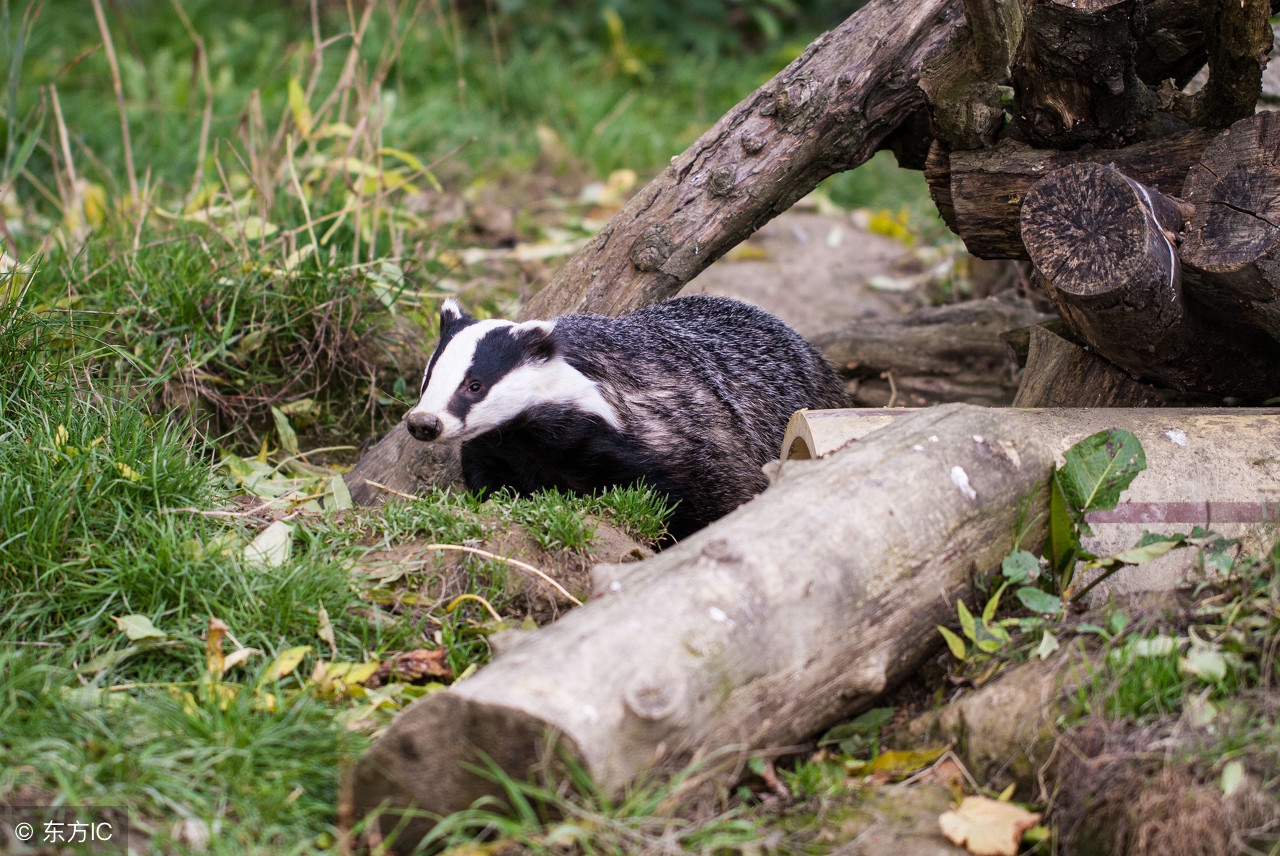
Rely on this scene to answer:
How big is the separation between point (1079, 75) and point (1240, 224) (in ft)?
2.15

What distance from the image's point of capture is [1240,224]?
3.03 m

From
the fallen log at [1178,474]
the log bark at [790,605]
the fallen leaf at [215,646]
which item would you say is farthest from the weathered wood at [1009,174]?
the fallen leaf at [215,646]

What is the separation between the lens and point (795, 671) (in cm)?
242

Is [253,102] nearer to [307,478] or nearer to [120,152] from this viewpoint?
[307,478]

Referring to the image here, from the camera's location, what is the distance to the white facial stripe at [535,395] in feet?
12.7

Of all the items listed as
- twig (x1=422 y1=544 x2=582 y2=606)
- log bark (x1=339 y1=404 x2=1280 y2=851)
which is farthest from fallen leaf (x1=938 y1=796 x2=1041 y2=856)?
twig (x1=422 y1=544 x2=582 y2=606)

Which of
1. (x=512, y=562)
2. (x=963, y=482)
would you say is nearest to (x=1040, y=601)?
(x=963, y=482)

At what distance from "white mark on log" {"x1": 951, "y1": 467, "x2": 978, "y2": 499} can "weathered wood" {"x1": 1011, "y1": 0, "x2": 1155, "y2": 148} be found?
1.36 meters

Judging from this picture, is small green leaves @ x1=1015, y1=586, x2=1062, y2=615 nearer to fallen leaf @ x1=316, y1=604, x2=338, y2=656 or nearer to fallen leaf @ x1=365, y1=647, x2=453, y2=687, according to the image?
fallen leaf @ x1=365, y1=647, x2=453, y2=687

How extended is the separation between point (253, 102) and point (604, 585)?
12.0 feet

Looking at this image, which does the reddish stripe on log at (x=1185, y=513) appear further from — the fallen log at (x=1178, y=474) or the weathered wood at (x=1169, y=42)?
the weathered wood at (x=1169, y=42)

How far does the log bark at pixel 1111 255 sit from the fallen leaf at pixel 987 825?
146cm

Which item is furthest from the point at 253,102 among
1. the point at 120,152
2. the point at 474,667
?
the point at 474,667

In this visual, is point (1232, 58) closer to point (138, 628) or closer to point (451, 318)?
point (451, 318)
